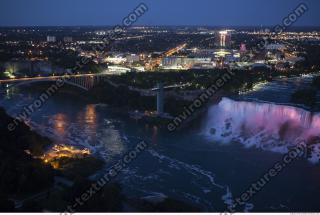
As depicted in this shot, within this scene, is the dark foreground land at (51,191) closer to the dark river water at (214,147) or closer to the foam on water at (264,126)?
the dark river water at (214,147)

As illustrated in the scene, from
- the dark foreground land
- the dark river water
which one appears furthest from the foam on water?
the dark foreground land

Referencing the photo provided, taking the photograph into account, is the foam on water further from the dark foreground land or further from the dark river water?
the dark foreground land

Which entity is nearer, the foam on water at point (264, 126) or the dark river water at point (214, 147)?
the dark river water at point (214, 147)

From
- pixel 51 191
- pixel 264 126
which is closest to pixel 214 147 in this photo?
pixel 264 126

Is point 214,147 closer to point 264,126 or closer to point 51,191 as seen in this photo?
point 264,126

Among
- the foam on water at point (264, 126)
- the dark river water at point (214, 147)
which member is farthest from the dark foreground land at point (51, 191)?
the foam on water at point (264, 126)

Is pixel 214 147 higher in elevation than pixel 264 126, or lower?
lower

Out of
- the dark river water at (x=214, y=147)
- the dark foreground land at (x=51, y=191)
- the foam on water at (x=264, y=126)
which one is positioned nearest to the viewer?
the dark foreground land at (x=51, y=191)

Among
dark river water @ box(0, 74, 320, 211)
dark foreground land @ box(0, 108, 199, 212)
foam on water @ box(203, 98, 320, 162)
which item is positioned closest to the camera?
dark foreground land @ box(0, 108, 199, 212)

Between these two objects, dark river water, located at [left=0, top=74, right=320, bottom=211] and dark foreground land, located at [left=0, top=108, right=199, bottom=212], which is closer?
dark foreground land, located at [left=0, top=108, right=199, bottom=212]
